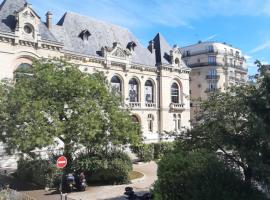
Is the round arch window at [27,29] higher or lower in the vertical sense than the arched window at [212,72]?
lower

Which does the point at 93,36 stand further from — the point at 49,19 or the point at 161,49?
the point at 161,49

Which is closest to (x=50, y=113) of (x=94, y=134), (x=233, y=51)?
(x=94, y=134)

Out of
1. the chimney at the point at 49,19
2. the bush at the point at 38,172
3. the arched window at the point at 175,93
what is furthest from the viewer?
the arched window at the point at 175,93

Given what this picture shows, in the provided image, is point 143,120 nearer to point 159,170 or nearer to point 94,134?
point 94,134

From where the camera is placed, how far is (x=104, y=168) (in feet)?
76.8

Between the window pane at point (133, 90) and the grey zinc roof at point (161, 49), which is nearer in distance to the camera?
the window pane at point (133, 90)

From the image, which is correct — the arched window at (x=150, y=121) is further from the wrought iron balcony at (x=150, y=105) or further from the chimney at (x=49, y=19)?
the chimney at (x=49, y=19)

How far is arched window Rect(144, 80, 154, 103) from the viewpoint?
48103 mm

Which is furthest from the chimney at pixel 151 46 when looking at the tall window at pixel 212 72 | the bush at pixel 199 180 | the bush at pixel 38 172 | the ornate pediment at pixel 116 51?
the bush at pixel 199 180

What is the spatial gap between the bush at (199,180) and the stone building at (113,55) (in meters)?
18.6

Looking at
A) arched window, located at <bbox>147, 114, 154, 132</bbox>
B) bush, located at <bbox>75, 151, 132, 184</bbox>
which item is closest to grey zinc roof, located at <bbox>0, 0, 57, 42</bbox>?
bush, located at <bbox>75, 151, 132, 184</bbox>

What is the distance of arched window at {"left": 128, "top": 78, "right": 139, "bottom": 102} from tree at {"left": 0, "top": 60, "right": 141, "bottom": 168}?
69.9 feet

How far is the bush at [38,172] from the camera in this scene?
22.6 m

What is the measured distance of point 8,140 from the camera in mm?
22828
